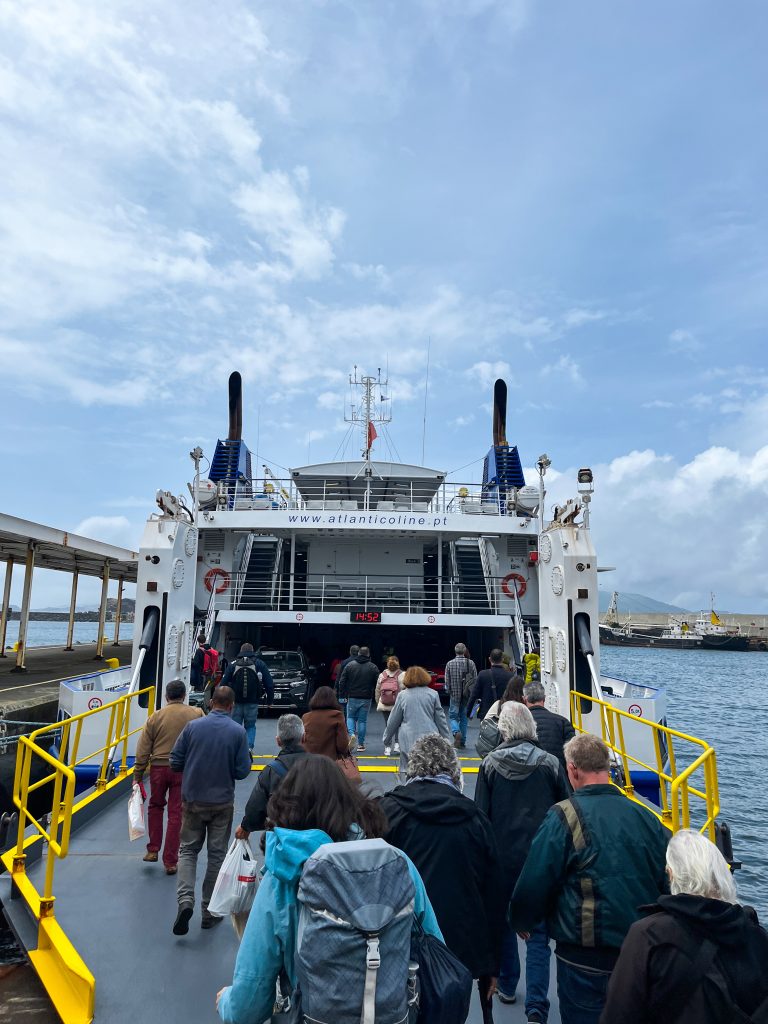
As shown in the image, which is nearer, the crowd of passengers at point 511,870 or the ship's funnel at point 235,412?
the crowd of passengers at point 511,870

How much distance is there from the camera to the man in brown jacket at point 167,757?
5.39 metres

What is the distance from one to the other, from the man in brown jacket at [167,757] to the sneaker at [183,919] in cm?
93

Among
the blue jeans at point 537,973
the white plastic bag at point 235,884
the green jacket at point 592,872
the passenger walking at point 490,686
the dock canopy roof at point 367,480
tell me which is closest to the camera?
the green jacket at point 592,872

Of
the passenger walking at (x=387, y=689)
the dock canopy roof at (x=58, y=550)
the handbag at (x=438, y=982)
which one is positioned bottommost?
the handbag at (x=438, y=982)

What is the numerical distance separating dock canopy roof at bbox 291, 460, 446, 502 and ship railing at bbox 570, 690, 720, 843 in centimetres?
844

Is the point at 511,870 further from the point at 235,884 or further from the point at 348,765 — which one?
the point at 348,765

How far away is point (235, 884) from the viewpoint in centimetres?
354

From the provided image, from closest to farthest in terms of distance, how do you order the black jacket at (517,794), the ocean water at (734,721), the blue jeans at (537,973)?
the black jacket at (517,794)
the blue jeans at (537,973)
the ocean water at (734,721)

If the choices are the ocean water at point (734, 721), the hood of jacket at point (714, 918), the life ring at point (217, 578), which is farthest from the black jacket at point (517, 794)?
the life ring at point (217, 578)

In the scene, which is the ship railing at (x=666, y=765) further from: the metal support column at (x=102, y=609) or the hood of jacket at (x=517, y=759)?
the metal support column at (x=102, y=609)

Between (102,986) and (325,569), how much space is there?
12.5m

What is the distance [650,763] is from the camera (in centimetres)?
918

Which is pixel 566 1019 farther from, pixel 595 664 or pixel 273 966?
pixel 595 664

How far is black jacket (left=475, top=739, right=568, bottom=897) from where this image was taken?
3.62m
